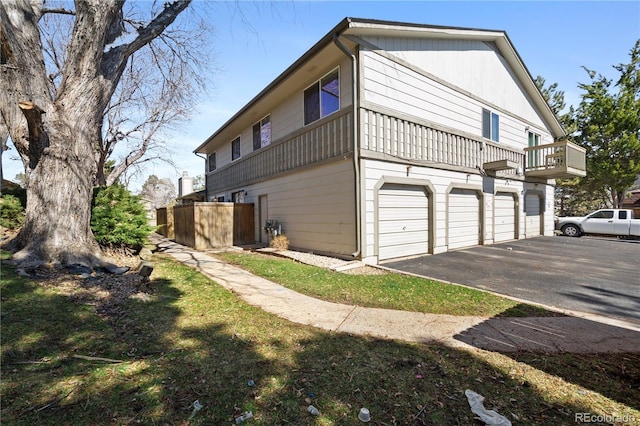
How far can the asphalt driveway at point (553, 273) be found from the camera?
483 cm

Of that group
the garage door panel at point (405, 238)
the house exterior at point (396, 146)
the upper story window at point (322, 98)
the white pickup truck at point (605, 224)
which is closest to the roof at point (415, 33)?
the house exterior at point (396, 146)

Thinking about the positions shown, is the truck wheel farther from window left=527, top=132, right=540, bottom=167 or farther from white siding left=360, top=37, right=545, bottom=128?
white siding left=360, top=37, right=545, bottom=128

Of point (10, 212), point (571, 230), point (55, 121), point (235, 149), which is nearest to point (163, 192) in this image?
point (235, 149)

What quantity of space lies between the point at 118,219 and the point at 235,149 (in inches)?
392

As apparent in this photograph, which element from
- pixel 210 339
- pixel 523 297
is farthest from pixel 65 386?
pixel 523 297

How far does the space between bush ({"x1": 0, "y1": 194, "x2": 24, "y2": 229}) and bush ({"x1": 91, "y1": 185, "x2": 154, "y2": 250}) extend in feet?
8.52

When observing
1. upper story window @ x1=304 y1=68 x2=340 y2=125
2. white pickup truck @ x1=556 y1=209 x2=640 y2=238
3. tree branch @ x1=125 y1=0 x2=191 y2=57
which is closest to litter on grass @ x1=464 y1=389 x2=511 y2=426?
upper story window @ x1=304 y1=68 x2=340 y2=125

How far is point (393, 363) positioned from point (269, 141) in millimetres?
11033

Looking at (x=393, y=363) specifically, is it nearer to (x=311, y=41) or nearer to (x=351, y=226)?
(x=351, y=226)

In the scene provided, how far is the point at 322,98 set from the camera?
9.13 metres

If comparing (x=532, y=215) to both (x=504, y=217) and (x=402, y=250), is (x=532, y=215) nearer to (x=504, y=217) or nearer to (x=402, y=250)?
(x=504, y=217)

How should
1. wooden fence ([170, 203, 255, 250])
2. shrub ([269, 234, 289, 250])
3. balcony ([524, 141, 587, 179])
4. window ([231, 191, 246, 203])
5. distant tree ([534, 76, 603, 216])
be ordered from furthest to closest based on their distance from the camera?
distant tree ([534, 76, 603, 216]) → window ([231, 191, 246, 203]) → balcony ([524, 141, 587, 179]) → wooden fence ([170, 203, 255, 250]) → shrub ([269, 234, 289, 250])

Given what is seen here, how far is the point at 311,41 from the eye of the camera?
8117 mm

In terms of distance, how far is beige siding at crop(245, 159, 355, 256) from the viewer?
803 cm
